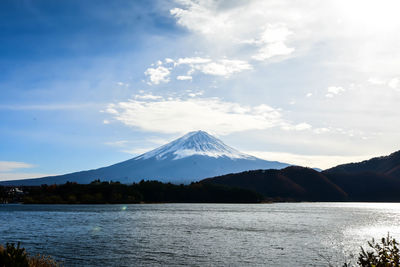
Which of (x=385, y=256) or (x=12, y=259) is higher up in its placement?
(x=385, y=256)

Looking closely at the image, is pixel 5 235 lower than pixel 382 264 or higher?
lower

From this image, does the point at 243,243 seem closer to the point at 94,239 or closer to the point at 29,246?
the point at 94,239

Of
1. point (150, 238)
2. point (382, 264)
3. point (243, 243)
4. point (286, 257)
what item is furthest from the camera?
point (150, 238)

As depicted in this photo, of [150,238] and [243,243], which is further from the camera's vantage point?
[150,238]

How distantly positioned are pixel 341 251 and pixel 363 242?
15003 millimetres

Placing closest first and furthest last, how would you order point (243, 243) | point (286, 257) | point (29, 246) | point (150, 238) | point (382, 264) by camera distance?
1. point (382, 264)
2. point (286, 257)
3. point (29, 246)
4. point (243, 243)
5. point (150, 238)

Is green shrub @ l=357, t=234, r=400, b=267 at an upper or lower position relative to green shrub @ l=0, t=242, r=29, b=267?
upper

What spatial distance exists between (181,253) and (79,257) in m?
12.6

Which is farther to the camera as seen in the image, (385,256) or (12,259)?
(12,259)

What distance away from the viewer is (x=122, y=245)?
5762 cm

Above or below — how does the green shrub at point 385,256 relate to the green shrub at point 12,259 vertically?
above

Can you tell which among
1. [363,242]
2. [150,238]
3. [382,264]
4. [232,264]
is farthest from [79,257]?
[363,242]

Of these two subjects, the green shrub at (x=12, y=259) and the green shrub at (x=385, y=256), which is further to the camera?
the green shrub at (x=12, y=259)

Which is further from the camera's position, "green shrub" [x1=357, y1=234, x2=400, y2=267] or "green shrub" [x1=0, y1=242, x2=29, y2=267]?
"green shrub" [x1=0, y1=242, x2=29, y2=267]
